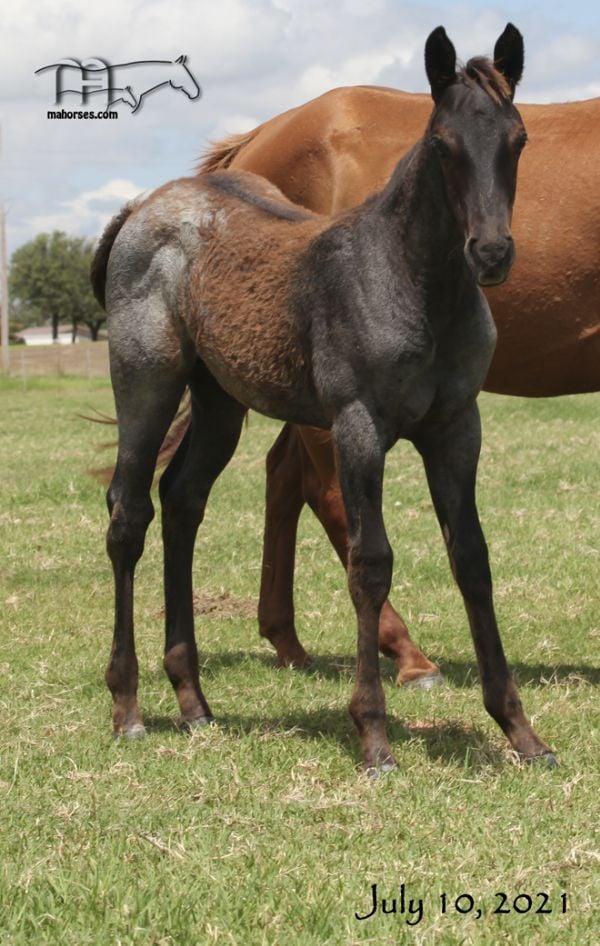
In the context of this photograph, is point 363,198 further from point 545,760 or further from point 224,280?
point 545,760

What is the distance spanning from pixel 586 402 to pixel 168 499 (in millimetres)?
13861

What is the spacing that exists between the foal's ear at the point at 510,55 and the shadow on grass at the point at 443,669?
8.57 ft

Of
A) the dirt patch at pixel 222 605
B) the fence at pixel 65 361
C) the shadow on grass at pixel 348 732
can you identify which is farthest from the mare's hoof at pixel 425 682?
the fence at pixel 65 361

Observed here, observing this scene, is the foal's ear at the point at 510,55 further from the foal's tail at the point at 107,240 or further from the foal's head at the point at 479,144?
the foal's tail at the point at 107,240

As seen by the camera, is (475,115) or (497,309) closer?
(475,115)

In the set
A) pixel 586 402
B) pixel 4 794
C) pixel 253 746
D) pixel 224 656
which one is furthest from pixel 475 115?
pixel 586 402

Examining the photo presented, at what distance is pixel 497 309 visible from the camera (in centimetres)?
583

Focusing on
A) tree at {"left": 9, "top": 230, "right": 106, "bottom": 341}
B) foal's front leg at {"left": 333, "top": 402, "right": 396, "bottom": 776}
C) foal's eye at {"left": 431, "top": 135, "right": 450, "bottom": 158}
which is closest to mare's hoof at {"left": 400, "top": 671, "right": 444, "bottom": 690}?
foal's front leg at {"left": 333, "top": 402, "right": 396, "bottom": 776}

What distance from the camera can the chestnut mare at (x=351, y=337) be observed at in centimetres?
400

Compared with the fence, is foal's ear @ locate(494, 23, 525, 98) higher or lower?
higher

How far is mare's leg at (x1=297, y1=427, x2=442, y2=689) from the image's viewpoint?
580 cm

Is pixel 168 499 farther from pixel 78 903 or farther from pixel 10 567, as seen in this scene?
pixel 10 567

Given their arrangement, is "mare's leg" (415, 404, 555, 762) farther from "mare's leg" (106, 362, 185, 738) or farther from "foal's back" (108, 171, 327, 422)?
"mare's leg" (106, 362, 185, 738)

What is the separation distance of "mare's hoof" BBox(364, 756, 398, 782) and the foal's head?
167 centimetres
